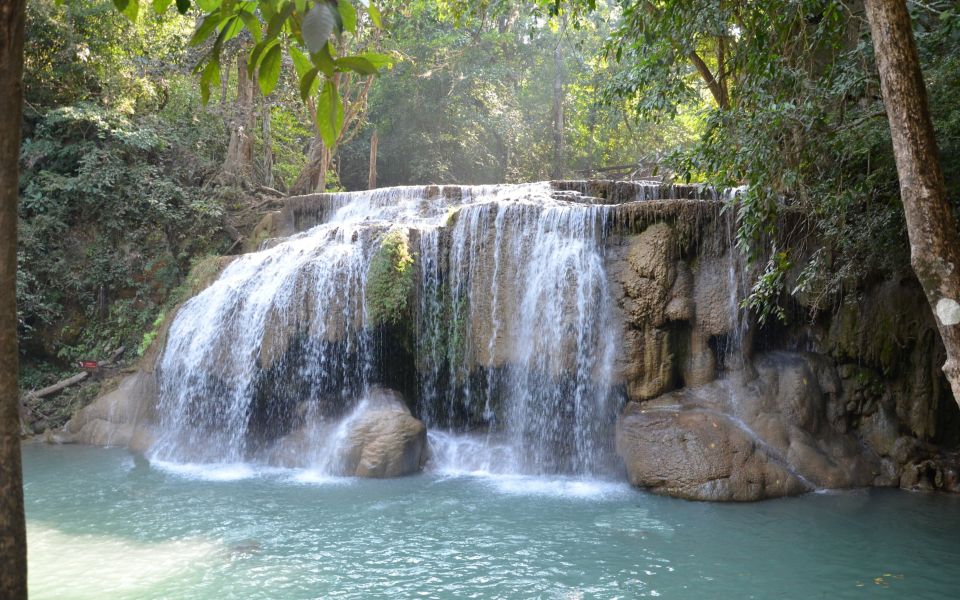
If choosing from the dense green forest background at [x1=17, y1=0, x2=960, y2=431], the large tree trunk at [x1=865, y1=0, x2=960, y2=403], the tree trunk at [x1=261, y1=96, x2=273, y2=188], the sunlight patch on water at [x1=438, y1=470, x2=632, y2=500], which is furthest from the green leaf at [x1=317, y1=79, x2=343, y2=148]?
the tree trunk at [x1=261, y1=96, x2=273, y2=188]

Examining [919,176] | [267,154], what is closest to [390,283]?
[919,176]

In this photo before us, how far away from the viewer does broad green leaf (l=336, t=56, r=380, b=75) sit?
1678 millimetres

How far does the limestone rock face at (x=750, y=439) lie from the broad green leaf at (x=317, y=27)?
7455 mm

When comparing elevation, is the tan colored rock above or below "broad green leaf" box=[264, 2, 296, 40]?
below

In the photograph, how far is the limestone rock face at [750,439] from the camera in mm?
7863

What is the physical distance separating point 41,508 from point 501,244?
6.84 metres

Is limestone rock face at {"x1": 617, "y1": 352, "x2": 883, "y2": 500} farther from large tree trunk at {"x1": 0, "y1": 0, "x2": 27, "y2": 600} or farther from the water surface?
large tree trunk at {"x1": 0, "y1": 0, "x2": 27, "y2": 600}

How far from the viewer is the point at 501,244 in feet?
33.9

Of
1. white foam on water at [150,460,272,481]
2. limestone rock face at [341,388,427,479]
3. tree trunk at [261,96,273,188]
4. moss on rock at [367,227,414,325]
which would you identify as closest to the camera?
limestone rock face at [341,388,427,479]

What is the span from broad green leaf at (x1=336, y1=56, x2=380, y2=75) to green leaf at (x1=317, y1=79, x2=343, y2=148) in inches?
2.5

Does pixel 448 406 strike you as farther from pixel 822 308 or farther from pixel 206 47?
pixel 206 47

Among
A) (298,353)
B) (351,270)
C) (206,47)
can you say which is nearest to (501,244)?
(351,270)

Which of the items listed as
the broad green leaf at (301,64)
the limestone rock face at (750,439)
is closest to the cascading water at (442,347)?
the limestone rock face at (750,439)

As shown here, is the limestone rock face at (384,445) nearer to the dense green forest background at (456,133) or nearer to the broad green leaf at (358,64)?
the dense green forest background at (456,133)
